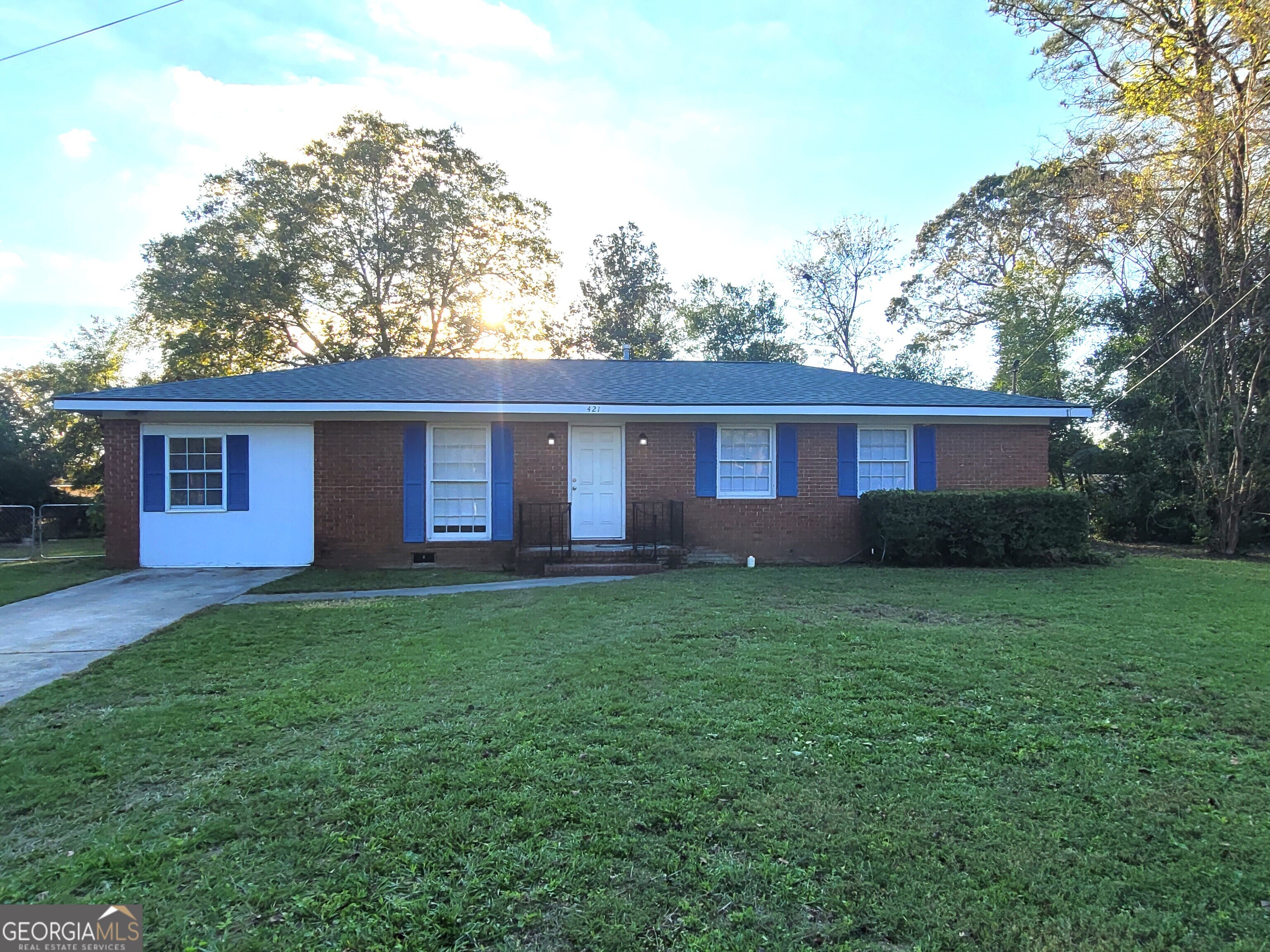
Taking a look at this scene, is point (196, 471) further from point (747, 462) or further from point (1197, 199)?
point (1197, 199)

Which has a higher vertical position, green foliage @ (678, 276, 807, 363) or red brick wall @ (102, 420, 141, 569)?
green foliage @ (678, 276, 807, 363)

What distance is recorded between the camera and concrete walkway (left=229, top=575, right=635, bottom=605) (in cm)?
748

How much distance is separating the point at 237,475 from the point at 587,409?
568 cm

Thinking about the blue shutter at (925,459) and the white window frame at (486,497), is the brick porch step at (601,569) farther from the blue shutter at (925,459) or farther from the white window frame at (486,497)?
the blue shutter at (925,459)

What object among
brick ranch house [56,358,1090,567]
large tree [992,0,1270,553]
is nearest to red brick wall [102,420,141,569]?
brick ranch house [56,358,1090,567]

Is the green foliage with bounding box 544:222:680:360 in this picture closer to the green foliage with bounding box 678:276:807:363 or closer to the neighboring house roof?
the green foliage with bounding box 678:276:807:363

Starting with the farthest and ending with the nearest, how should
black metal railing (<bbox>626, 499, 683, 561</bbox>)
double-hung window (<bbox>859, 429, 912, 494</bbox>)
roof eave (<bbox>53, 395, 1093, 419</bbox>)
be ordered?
double-hung window (<bbox>859, 429, 912, 494</bbox>) < black metal railing (<bbox>626, 499, 683, 561</bbox>) < roof eave (<bbox>53, 395, 1093, 419</bbox>)

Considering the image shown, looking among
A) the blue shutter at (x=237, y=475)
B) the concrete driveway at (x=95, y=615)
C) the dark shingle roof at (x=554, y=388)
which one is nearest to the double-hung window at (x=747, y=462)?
the dark shingle roof at (x=554, y=388)

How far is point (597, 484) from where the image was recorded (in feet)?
35.1

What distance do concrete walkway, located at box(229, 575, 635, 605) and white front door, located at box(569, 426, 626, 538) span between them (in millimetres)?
1512

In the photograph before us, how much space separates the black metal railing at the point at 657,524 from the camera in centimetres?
1049

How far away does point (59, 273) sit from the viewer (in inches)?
575

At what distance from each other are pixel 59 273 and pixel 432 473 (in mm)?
11878

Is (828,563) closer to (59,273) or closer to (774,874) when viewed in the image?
(774,874)
